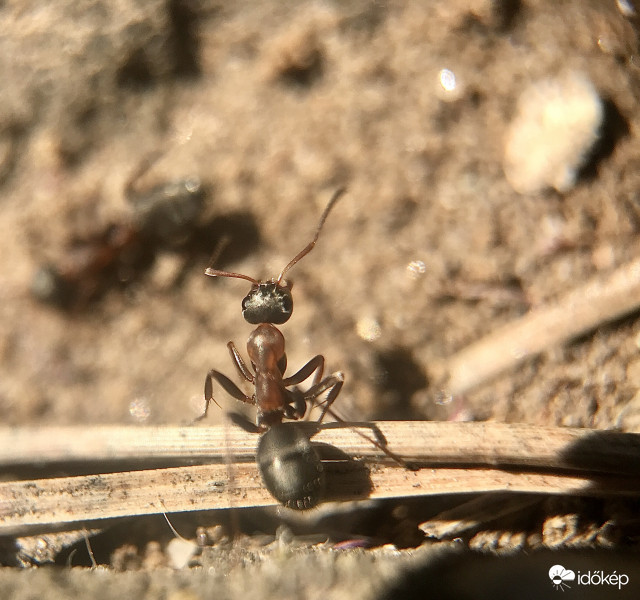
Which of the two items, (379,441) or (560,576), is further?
(379,441)

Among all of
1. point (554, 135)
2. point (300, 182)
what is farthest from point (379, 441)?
point (554, 135)

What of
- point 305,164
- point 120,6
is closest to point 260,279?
point 305,164

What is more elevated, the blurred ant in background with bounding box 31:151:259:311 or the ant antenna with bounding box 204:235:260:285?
the blurred ant in background with bounding box 31:151:259:311

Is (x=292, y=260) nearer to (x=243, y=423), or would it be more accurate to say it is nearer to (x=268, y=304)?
(x=268, y=304)

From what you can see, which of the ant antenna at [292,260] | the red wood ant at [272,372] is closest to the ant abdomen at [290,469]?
the red wood ant at [272,372]

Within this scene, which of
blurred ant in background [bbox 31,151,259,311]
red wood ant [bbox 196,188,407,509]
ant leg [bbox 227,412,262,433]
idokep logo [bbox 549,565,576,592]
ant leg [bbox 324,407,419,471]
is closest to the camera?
idokep logo [bbox 549,565,576,592]

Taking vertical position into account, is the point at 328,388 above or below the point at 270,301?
below

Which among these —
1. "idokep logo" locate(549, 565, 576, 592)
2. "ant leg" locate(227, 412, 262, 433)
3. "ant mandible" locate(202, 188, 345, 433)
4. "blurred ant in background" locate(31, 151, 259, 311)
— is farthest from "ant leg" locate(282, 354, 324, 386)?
"idokep logo" locate(549, 565, 576, 592)

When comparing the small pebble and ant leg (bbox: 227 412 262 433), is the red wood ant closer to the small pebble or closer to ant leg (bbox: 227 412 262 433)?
ant leg (bbox: 227 412 262 433)
